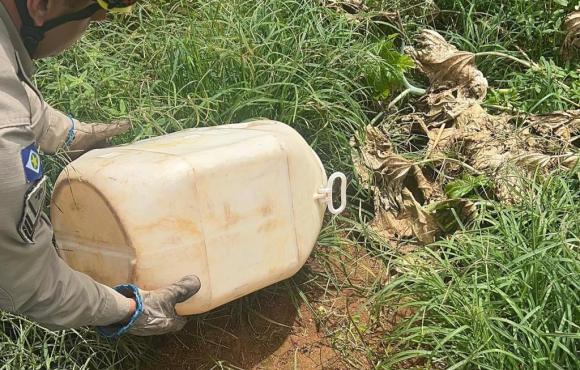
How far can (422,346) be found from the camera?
266cm

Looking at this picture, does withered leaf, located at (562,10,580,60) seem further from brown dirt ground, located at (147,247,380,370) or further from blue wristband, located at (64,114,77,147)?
blue wristband, located at (64,114,77,147)

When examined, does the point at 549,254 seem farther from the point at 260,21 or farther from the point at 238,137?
the point at 260,21

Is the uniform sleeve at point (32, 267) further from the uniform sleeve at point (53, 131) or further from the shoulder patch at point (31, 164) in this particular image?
the uniform sleeve at point (53, 131)

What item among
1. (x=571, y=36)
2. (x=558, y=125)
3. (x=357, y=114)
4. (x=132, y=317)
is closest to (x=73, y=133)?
(x=132, y=317)

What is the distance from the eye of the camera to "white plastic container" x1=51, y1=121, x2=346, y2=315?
2328 millimetres

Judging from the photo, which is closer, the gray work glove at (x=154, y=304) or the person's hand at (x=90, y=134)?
the gray work glove at (x=154, y=304)

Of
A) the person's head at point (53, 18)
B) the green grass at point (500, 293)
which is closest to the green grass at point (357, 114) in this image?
the green grass at point (500, 293)

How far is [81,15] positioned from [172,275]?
2.65 ft

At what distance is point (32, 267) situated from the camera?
1.97 metres

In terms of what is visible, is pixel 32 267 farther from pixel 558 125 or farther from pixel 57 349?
pixel 558 125

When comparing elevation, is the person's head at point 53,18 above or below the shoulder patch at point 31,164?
above

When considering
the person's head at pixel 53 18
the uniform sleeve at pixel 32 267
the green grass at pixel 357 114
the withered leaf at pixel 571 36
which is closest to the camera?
the uniform sleeve at pixel 32 267

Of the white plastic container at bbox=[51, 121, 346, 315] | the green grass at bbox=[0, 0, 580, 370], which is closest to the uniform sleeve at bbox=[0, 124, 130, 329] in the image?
the white plastic container at bbox=[51, 121, 346, 315]

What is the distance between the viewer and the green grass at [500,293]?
2.36 m
